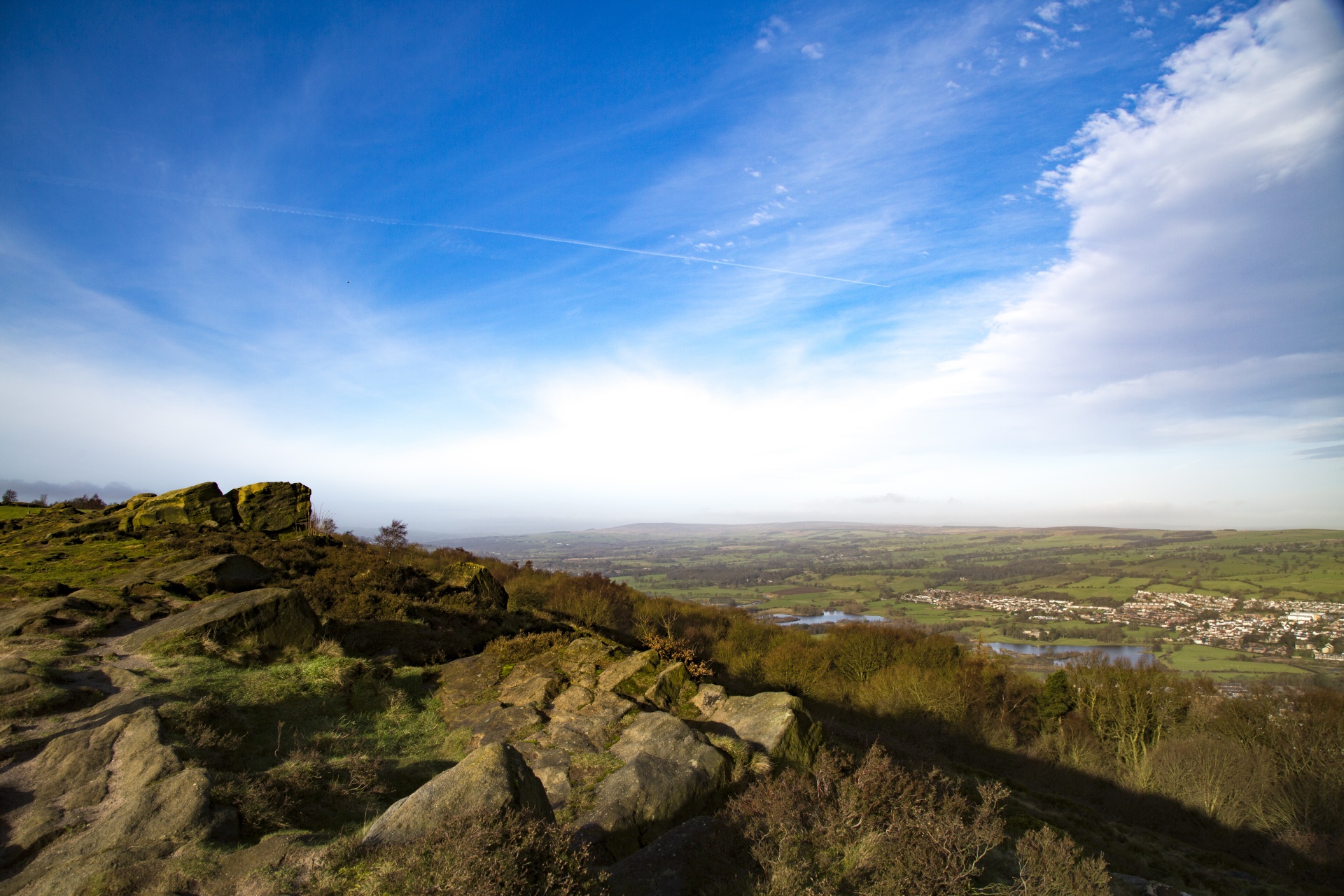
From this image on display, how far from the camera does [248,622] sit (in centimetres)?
936

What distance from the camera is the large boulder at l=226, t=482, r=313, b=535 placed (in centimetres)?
1886

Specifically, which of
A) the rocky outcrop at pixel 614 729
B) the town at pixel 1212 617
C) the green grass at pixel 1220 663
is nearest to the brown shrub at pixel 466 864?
the rocky outcrop at pixel 614 729

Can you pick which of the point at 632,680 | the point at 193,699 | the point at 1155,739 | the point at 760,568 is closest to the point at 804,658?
the point at 1155,739

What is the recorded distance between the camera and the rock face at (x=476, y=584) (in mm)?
16438

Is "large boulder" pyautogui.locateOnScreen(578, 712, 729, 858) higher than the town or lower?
higher

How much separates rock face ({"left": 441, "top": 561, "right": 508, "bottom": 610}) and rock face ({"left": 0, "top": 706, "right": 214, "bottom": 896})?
1034cm

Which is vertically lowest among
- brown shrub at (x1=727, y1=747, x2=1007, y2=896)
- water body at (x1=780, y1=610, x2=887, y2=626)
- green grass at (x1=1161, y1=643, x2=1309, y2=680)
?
water body at (x1=780, y1=610, x2=887, y2=626)

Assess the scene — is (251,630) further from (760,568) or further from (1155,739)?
(760,568)

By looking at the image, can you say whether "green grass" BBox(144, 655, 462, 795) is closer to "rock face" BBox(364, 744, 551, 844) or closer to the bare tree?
"rock face" BBox(364, 744, 551, 844)

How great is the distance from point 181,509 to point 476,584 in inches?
404

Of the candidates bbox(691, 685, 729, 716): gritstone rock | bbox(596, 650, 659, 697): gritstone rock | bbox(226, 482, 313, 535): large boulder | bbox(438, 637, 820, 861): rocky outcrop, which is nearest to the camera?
bbox(438, 637, 820, 861): rocky outcrop

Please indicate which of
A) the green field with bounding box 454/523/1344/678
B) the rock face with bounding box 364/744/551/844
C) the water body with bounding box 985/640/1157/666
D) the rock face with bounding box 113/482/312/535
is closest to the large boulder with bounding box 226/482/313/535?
the rock face with bounding box 113/482/312/535

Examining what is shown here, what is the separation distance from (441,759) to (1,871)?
441 cm

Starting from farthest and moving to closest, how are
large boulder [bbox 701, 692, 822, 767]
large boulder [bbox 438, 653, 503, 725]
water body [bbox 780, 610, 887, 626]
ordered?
1. water body [bbox 780, 610, 887, 626]
2. large boulder [bbox 438, 653, 503, 725]
3. large boulder [bbox 701, 692, 822, 767]
